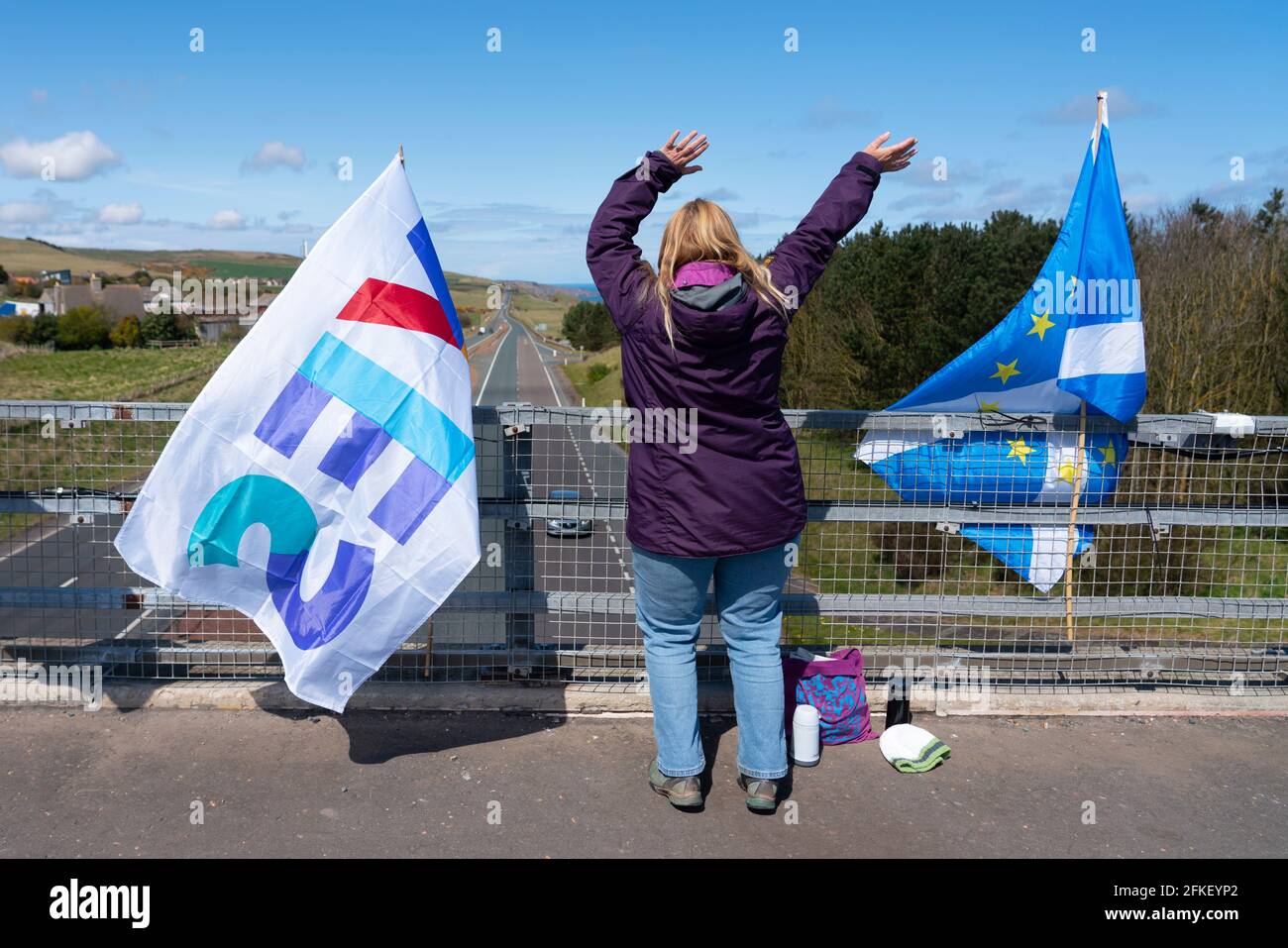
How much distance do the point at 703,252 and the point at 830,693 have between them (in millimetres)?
2106

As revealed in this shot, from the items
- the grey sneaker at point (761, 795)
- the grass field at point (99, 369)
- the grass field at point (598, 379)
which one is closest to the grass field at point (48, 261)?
the grass field at point (99, 369)

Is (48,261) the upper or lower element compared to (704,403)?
upper

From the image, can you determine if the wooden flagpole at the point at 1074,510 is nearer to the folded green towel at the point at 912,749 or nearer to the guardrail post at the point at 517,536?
the folded green towel at the point at 912,749

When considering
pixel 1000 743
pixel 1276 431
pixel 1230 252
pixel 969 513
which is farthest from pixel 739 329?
pixel 1230 252

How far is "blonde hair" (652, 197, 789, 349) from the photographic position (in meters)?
3.83

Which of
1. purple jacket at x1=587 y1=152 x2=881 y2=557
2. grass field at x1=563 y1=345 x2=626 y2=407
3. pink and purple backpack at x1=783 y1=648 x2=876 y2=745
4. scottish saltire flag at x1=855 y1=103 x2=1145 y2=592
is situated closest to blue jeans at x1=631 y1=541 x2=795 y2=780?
purple jacket at x1=587 y1=152 x2=881 y2=557

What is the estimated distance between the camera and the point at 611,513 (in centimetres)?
505

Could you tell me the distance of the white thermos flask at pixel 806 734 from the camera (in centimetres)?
449

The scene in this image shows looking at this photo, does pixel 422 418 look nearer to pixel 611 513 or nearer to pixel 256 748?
pixel 611 513

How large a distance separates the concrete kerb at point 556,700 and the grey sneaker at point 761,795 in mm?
930

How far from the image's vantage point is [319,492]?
435 cm

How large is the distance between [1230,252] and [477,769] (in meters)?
22.6

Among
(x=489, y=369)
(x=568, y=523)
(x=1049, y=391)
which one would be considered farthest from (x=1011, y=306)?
(x=489, y=369)

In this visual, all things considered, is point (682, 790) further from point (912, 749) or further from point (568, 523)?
point (568, 523)
